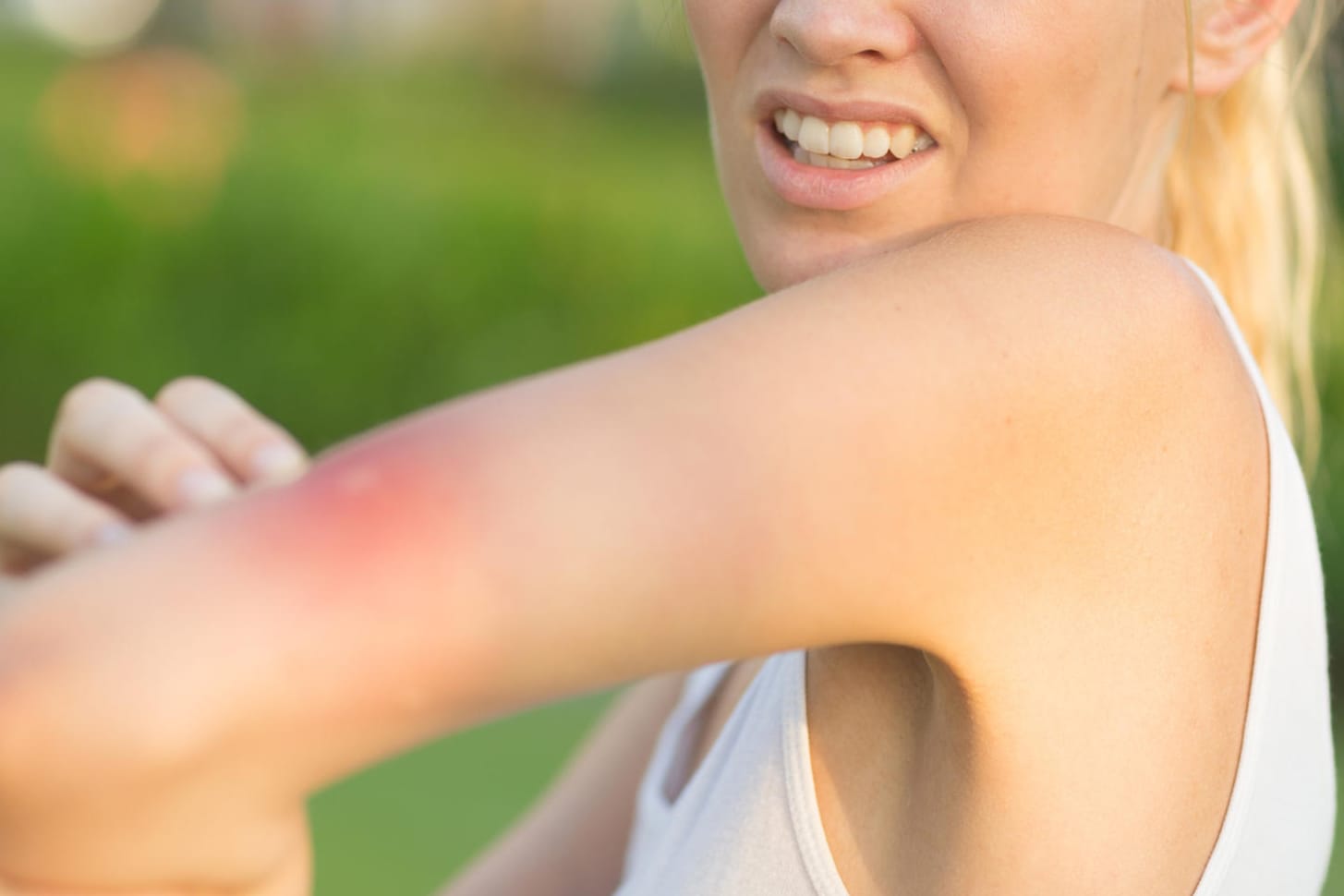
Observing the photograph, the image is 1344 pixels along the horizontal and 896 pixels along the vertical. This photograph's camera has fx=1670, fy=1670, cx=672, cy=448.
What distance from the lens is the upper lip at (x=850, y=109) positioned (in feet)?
4.84

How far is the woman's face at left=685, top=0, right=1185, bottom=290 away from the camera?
1423mm

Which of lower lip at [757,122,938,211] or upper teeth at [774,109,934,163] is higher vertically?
upper teeth at [774,109,934,163]

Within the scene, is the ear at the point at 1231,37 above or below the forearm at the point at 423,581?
above

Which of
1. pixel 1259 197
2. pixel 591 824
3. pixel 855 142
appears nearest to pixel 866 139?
pixel 855 142

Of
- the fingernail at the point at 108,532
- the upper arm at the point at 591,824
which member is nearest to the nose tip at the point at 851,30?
the fingernail at the point at 108,532

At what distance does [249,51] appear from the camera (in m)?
16.7

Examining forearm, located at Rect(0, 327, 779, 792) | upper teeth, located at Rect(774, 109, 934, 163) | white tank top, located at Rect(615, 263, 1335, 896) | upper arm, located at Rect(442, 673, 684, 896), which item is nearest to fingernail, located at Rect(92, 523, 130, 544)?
forearm, located at Rect(0, 327, 779, 792)

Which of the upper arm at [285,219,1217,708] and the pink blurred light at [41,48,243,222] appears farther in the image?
the pink blurred light at [41,48,243,222]

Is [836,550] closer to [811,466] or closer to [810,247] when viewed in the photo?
[811,466]

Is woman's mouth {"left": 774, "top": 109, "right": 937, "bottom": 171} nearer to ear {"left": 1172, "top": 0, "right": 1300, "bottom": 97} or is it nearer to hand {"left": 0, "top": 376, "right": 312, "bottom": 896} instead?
ear {"left": 1172, "top": 0, "right": 1300, "bottom": 97}

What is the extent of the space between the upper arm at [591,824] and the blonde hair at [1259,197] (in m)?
0.88

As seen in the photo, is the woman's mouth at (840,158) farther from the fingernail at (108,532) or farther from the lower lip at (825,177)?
the fingernail at (108,532)

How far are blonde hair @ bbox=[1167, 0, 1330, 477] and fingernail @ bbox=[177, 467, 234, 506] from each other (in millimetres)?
1187

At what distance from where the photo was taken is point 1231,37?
1689 millimetres
